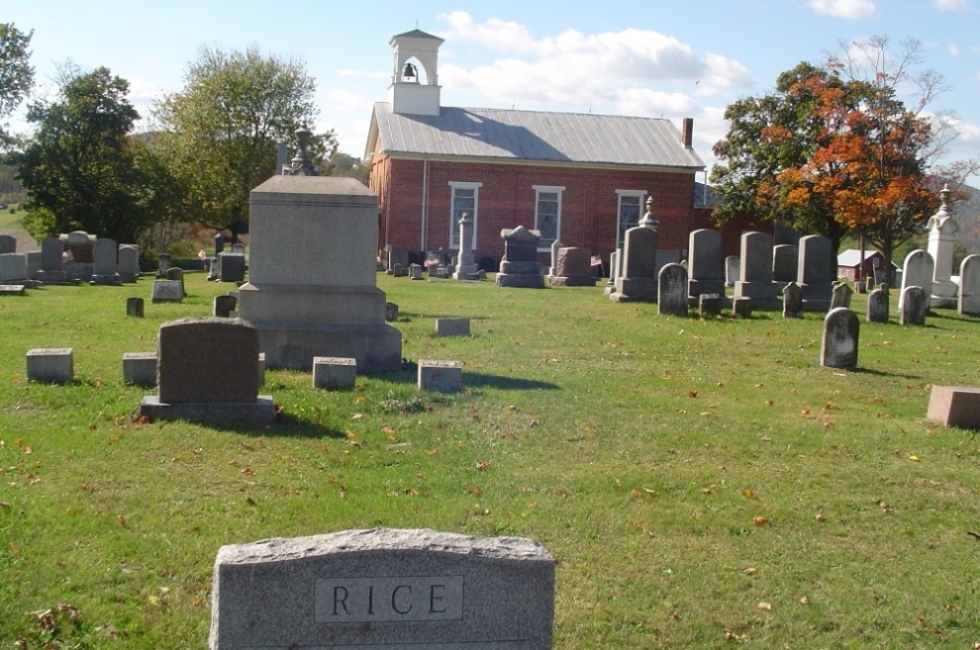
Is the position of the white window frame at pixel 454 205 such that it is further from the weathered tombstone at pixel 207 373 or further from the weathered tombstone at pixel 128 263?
the weathered tombstone at pixel 207 373

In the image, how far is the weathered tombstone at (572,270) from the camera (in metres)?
31.5

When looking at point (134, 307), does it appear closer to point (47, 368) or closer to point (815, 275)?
point (47, 368)

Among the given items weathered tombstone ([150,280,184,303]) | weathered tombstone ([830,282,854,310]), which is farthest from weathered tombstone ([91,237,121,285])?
weathered tombstone ([830,282,854,310])

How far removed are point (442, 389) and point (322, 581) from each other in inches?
279

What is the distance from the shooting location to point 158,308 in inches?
737

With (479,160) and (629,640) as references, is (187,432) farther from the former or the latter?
(479,160)

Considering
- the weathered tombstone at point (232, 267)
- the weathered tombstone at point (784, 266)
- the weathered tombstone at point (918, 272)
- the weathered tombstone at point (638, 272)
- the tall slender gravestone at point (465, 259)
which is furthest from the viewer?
the tall slender gravestone at point (465, 259)

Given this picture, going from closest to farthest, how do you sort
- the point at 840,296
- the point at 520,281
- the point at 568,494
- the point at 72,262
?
the point at 568,494
the point at 840,296
the point at 72,262
the point at 520,281

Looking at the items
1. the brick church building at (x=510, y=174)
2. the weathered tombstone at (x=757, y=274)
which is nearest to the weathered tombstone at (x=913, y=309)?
the weathered tombstone at (x=757, y=274)

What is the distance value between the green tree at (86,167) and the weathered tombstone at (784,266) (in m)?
28.5

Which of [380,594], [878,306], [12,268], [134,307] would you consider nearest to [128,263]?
[12,268]

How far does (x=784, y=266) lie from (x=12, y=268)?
1803cm

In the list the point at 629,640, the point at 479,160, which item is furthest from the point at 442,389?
the point at 479,160

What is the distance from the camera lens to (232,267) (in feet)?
91.3
